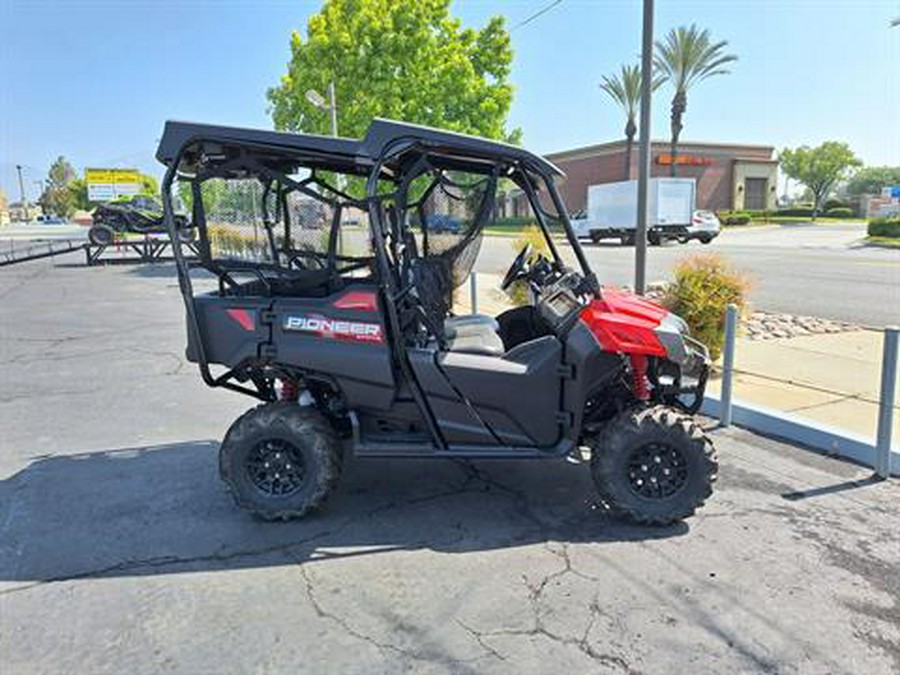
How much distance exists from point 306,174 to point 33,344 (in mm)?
7314

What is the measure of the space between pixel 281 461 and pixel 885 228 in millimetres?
32226

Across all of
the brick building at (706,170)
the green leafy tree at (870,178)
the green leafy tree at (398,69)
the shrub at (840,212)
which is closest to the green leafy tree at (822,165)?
the shrub at (840,212)

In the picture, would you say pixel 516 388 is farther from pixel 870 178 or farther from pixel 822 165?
pixel 870 178

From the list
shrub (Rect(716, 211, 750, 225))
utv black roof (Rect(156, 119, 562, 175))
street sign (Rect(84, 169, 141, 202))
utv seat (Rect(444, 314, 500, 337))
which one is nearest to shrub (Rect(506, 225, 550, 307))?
utv seat (Rect(444, 314, 500, 337))

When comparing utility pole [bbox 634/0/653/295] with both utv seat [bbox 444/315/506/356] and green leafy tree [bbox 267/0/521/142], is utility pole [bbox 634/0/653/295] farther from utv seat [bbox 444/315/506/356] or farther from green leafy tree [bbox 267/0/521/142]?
green leafy tree [bbox 267/0/521/142]

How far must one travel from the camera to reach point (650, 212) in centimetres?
2569

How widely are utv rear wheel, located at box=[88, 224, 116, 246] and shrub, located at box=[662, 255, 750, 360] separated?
2364cm

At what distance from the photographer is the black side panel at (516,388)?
3689 millimetres

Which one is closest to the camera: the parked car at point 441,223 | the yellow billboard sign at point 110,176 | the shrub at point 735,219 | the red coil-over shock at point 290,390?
the red coil-over shock at point 290,390

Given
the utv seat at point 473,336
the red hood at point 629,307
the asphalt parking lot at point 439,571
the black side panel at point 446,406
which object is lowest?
the asphalt parking lot at point 439,571

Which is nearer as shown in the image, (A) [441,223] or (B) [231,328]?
(B) [231,328]

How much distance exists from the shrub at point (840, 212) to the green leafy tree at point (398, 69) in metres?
45.6

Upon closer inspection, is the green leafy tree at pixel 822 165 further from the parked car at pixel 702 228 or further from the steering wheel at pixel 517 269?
the steering wheel at pixel 517 269

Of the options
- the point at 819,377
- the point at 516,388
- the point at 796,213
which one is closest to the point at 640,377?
the point at 516,388
